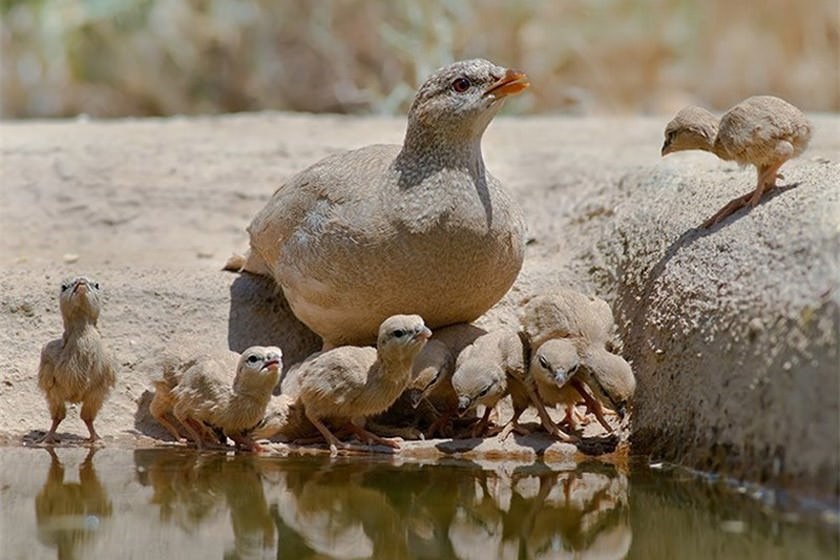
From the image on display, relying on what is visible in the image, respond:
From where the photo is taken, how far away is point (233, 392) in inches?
290

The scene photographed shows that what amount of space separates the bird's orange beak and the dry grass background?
710 cm

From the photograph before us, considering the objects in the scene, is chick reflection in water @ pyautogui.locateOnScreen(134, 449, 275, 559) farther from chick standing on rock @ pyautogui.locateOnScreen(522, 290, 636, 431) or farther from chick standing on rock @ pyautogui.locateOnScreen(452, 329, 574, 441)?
chick standing on rock @ pyautogui.locateOnScreen(522, 290, 636, 431)

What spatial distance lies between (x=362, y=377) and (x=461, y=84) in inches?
57.1

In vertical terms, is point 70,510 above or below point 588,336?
below

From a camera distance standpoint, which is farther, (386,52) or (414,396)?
(386,52)

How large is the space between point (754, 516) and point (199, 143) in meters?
6.15

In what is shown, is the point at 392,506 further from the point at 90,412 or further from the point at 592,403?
the point at 90,412

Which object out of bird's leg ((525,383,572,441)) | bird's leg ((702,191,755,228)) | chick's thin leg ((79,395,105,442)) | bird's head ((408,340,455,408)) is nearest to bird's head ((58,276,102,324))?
chick's thin leg ((79,395,105,442))

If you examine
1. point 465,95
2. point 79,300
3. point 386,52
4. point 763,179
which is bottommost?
point 79,300

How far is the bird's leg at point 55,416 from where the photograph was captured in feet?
24.8

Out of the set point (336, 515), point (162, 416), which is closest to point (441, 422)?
point (162, 416)

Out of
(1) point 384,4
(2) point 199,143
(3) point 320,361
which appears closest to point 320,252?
(3) point 320,361

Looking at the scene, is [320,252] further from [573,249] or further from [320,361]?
[573,249]

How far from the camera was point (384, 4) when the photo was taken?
1608 centimetres
